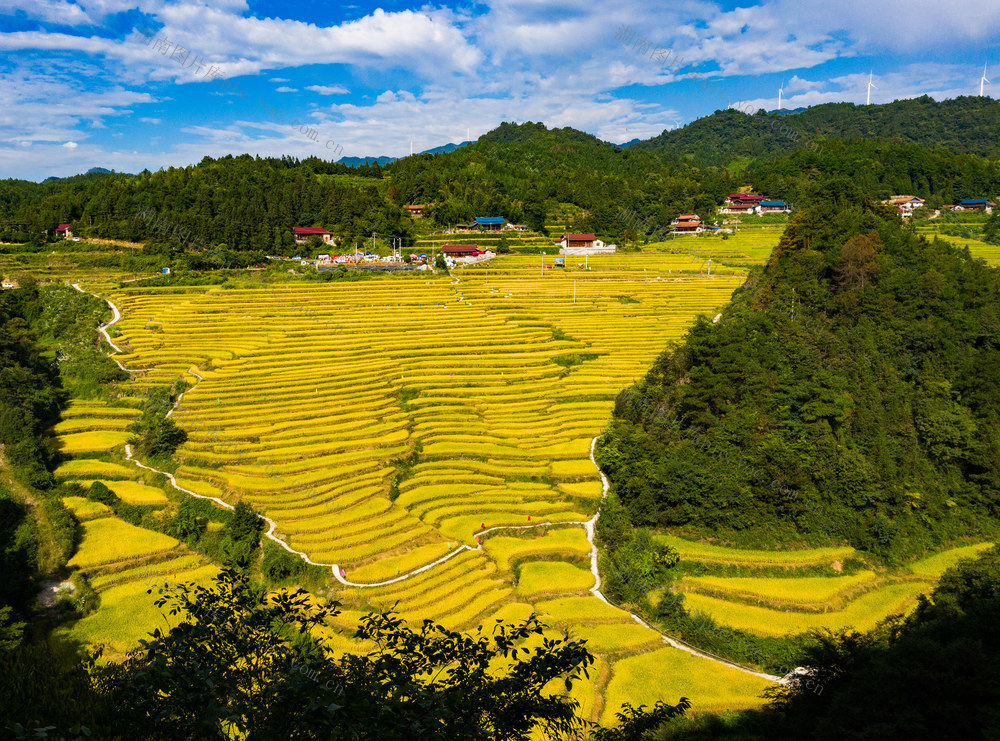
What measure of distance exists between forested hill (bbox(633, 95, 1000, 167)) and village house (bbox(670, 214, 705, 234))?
71088 mm

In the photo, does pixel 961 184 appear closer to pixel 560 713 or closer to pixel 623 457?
pixel 623 457

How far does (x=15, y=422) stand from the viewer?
22906 mm

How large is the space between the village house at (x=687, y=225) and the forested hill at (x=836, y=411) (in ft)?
162

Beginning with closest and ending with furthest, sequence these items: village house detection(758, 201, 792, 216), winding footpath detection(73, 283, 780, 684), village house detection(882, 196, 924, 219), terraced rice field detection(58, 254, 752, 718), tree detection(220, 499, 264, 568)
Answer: winding footpath detection(73, 283, 780, 684)
tree detection(220, 499, 264, 568)
terraced rice field detection(58, 254, 752, 718)
village house detection(882, 196, 924, 219)
village house detection(758, 201, 792, 216)

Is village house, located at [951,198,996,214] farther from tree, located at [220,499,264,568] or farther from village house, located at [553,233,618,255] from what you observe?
tree, located at [220,499,264,568]

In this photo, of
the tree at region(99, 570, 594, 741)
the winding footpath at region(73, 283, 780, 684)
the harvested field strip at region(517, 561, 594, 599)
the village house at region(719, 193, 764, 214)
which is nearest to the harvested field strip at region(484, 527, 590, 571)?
the winding footpath at region(73, 283, 780, 684)

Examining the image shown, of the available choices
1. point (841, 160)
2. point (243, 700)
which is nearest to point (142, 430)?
point (243, 700)

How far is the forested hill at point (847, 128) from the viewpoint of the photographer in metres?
146

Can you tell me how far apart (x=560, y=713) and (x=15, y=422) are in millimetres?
27038

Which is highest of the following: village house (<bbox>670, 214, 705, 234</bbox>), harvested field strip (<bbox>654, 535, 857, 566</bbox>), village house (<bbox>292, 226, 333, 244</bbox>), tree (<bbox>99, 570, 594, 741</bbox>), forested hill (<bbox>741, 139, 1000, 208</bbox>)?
forested hill (<bbox>741, 139, 1000, 208</bbox>)

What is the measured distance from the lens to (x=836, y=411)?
72.7ft

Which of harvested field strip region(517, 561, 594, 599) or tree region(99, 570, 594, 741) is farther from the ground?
tree region(99, 570, 594, 741)

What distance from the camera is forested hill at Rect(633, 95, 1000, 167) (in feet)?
479

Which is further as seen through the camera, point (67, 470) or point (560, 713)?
point (67, 470)
